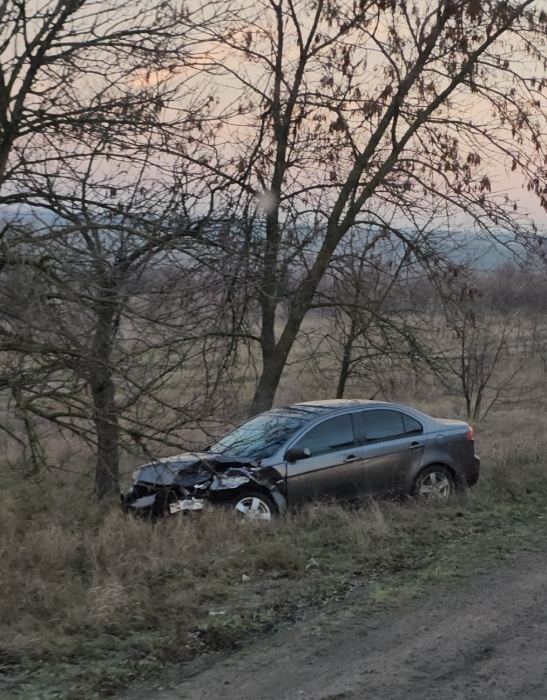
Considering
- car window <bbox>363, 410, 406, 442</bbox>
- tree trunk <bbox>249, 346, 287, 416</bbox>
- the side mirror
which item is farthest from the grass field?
tree trunk <bbox>249, 346, 287, 416</bbox>

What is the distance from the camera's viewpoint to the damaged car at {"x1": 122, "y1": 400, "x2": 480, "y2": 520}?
9.09 m

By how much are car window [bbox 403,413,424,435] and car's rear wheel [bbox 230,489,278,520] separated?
88.5 inches

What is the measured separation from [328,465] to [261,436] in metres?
0.89

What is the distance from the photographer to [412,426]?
10.6m

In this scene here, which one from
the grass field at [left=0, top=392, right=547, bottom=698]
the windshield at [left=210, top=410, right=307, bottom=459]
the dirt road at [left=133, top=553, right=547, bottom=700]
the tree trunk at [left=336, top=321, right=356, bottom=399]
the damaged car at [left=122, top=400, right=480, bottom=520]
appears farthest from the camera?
the tree trunk at [left=336, top=321, right=356, bottom=399]

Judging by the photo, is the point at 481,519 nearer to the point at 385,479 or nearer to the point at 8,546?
the point at 385,479

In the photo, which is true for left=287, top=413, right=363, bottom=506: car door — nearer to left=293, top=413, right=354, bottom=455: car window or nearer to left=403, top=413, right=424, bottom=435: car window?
left=293, top=413, right=354, bottom=455: car window

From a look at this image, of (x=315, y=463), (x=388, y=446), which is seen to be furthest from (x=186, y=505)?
(x=388, y=446)

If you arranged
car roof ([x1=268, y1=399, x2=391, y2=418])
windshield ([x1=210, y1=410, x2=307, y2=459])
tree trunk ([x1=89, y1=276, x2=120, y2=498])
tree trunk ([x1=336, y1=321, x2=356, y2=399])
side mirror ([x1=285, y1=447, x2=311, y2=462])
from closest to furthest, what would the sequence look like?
1. tree trunk ([x1=89, y1=276, x2=120, y2=498])
2. side mirror ([x1=285, y1=447, x2=311, y2=462])
3. windshield ([x1=210, y1=410, x2=307, y2=459])
4. car roof ([x1=268, y1=399, x2=391, y2=418])
5. tree trunk ([x1=336, y1=321, x2=356, y2=399])

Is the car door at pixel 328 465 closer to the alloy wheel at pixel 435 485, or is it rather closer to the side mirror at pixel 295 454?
the side mirror at pixel 295 454

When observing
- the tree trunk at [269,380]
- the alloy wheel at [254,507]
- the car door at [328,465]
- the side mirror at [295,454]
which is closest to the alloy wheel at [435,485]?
the car door at [328,465]

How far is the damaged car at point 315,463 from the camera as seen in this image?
9.09 meters

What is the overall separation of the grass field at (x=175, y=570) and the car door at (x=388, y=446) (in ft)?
1.17

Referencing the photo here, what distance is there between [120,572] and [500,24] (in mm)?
8863
